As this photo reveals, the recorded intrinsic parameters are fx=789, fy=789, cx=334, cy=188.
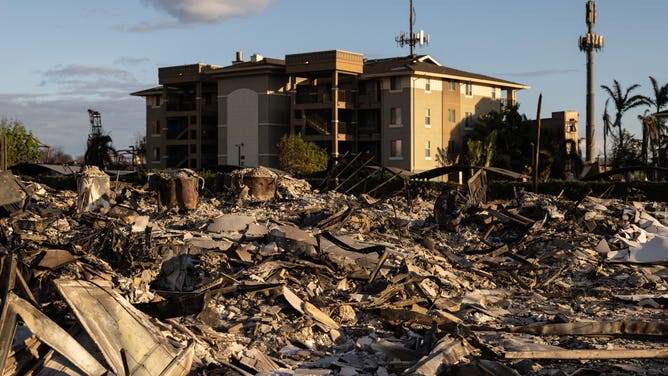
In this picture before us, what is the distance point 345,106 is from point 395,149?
486 centimetres

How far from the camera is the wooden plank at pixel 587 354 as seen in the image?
1004cm

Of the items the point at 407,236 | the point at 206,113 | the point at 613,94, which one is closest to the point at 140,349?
the point at 407,236

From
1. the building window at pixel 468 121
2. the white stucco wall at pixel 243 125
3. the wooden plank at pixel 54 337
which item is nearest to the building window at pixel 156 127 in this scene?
the white stucco wall at pixel 243 125

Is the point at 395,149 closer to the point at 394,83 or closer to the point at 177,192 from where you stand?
the point at 394,83

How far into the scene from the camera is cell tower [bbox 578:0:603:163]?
182 ft

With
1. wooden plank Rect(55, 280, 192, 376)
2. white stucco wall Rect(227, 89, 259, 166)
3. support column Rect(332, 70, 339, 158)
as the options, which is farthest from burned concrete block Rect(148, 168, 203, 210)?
white stucco wall Rect(227, 89, 259, 166)

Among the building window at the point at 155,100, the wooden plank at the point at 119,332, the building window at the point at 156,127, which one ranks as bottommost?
the wooden plank at the point at 119,332

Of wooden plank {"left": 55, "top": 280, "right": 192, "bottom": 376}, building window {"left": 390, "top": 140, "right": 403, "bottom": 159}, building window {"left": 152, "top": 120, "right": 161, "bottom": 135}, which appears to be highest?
building window {"left": 152, "top": 120, "right": 161, "bottom": 135}

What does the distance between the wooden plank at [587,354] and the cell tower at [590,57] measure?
4715 centimetres

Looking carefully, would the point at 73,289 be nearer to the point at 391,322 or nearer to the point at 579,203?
the point at 391,322

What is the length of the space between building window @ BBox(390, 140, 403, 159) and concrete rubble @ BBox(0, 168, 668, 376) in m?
33.3

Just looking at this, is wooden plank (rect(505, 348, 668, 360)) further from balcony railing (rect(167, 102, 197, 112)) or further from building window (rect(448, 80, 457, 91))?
balcony railing (rect(167, 102, 197, 112))

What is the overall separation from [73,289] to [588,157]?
5074 cm

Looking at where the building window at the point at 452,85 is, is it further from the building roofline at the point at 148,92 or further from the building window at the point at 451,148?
the building roofline at the point at 148,92
